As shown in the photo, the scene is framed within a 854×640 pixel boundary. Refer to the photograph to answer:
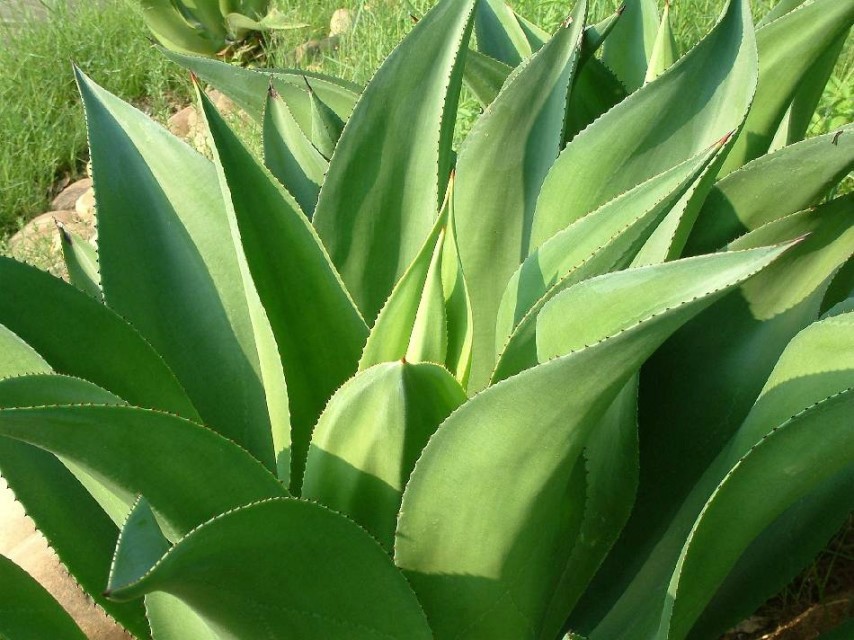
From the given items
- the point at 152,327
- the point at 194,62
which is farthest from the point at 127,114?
the point at 194,62

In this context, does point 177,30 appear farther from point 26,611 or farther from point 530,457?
point 530,457

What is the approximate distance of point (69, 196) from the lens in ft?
13.4

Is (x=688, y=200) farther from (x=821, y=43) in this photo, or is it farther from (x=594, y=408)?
(x=821, y=43)

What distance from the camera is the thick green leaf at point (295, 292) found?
0.90 metres

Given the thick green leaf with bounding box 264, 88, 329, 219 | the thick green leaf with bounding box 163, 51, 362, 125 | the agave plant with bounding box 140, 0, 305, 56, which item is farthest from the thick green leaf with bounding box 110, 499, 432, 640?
the agave plant with bounding box 140, 0, 305, 56

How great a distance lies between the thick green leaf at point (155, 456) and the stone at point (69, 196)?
3.48m

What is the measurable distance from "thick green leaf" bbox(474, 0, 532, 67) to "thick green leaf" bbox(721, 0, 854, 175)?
0.35 m

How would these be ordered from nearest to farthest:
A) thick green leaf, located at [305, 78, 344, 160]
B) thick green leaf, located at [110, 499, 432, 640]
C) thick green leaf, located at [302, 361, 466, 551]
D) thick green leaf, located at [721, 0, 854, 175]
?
thick green leaf, located at [110, 499, 432, 640], thick green leaf, located at [302, 361, 466, 551], thick green leaf, located at [721, 0, 854, 175], thick green leaf, located at [305, 78, 344, 160]

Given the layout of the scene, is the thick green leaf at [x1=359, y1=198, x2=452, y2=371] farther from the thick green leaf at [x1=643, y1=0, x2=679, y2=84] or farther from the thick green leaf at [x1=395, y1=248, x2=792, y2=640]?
the thick green leaf at [x1=643, y1=0, x2=679, y2=84]

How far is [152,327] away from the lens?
1042mm

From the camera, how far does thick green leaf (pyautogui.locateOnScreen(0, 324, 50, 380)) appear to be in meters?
0.89

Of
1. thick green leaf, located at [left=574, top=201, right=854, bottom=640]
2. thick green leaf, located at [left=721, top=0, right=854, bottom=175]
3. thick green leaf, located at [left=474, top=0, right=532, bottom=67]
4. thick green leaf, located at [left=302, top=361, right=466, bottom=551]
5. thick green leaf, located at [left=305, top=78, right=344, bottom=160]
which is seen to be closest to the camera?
thick green leaf, located at [left=302, top=361, right=466, bottom=551]

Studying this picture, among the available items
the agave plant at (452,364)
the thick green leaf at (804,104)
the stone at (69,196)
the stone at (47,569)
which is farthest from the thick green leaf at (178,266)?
the stone at (69,196)

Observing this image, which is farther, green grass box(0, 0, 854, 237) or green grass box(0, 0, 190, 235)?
green grass box(0, 0, 190, 235)
